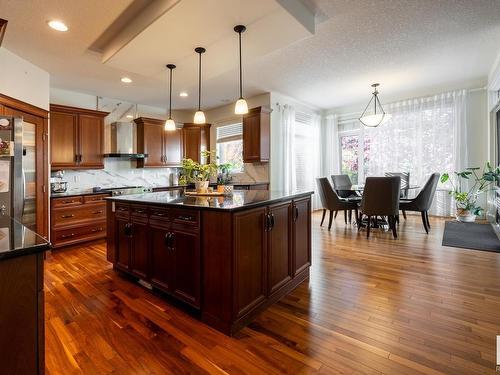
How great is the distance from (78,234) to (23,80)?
90.2 inches

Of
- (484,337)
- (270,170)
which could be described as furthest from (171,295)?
(270,170)

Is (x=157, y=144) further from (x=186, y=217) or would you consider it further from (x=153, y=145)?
(x=186, y=217)

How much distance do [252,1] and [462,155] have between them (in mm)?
5474

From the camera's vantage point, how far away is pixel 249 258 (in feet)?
6.53

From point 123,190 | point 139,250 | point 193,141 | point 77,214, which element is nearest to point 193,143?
point 193,141

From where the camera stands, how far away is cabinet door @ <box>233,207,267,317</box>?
1.88 metres

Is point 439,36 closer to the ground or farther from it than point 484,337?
farther from it

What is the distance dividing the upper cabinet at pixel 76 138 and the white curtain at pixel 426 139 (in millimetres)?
6083

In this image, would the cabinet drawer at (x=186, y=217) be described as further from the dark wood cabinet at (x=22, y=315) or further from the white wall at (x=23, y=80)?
the white wall at (x=23, y=80)

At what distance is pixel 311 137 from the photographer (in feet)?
23.0

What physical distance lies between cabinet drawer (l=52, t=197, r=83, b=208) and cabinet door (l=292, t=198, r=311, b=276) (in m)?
3.61

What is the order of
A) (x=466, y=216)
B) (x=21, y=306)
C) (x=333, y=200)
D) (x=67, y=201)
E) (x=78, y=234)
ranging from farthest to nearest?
(x=466, y=216) → (x=333, y=200) → (x=78, y=234) → (x=67, y=201) → (x=21, y=306)

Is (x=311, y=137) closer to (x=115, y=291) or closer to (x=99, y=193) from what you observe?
(x=99, y=193)

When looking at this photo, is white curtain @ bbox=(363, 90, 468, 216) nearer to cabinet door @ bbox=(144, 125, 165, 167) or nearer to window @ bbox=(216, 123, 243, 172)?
window @ bbox=(216, 123, 243, 172)
